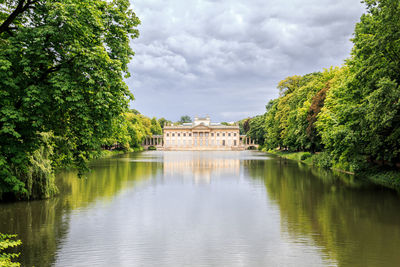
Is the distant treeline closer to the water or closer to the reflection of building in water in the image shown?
the water

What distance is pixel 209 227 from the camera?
11.6 m

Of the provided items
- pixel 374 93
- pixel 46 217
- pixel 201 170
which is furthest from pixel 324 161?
pixel 46 217

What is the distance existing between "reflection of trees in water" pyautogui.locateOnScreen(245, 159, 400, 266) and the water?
0.03m

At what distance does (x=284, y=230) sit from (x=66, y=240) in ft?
21.6

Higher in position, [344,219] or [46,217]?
[46,217]

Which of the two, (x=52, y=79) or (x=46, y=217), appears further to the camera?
(x=46, y=217)

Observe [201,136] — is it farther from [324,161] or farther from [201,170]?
[324,161]

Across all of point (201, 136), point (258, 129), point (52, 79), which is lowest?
point (52, 79)

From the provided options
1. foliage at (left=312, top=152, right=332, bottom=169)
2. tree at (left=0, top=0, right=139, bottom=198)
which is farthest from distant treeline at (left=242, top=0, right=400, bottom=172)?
tree at (left=0, top=0, right=139, bottom=198)

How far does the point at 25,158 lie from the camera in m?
8.91

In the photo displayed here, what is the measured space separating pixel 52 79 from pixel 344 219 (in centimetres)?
1062

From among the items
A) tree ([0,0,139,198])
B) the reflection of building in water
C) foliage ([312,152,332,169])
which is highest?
tree ([0,0,139,198])

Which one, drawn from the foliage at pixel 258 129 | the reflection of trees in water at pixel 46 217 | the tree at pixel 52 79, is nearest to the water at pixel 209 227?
the reflection of trees in water at pixel 46 217

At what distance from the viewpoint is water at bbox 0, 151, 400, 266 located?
28.7 feet
